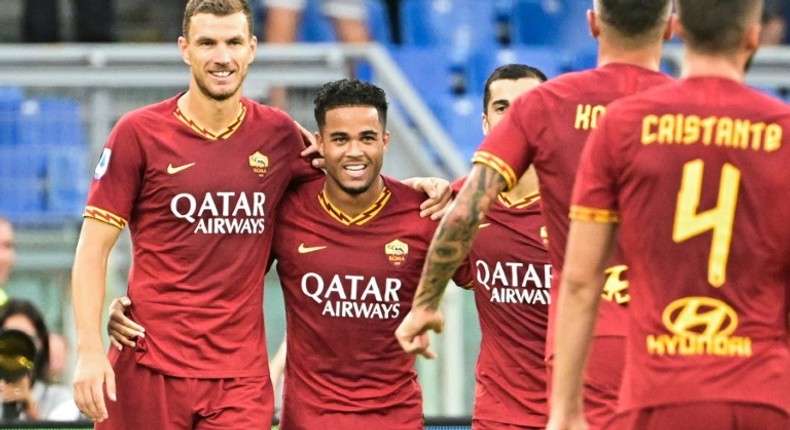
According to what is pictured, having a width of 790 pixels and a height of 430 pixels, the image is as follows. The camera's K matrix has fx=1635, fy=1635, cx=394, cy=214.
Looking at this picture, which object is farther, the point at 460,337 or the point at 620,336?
the point at 460,337

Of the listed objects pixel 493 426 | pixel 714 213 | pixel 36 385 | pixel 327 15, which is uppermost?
pixel 327 15

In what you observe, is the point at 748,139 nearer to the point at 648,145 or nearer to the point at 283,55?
the point at 648,145

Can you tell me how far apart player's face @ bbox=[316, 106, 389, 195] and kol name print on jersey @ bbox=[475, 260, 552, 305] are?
0.63 meters

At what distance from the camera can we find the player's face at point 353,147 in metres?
6.55

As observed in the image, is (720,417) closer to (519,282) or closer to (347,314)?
(519,282)

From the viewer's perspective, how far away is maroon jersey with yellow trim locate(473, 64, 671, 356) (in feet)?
16.1

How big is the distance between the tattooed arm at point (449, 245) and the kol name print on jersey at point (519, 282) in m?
1.45

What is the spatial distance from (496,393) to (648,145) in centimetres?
261

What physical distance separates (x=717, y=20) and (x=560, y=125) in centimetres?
88

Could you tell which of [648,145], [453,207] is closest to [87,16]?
[453,207]

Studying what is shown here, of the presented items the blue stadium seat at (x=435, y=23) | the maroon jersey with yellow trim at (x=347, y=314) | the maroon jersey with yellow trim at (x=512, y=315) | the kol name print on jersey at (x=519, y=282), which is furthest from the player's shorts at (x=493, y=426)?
the blue stadium seat at (x=435, y=23)

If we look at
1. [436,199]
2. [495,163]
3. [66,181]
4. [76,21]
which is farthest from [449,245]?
[76,21]

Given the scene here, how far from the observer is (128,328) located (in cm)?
645

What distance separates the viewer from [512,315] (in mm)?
6590
